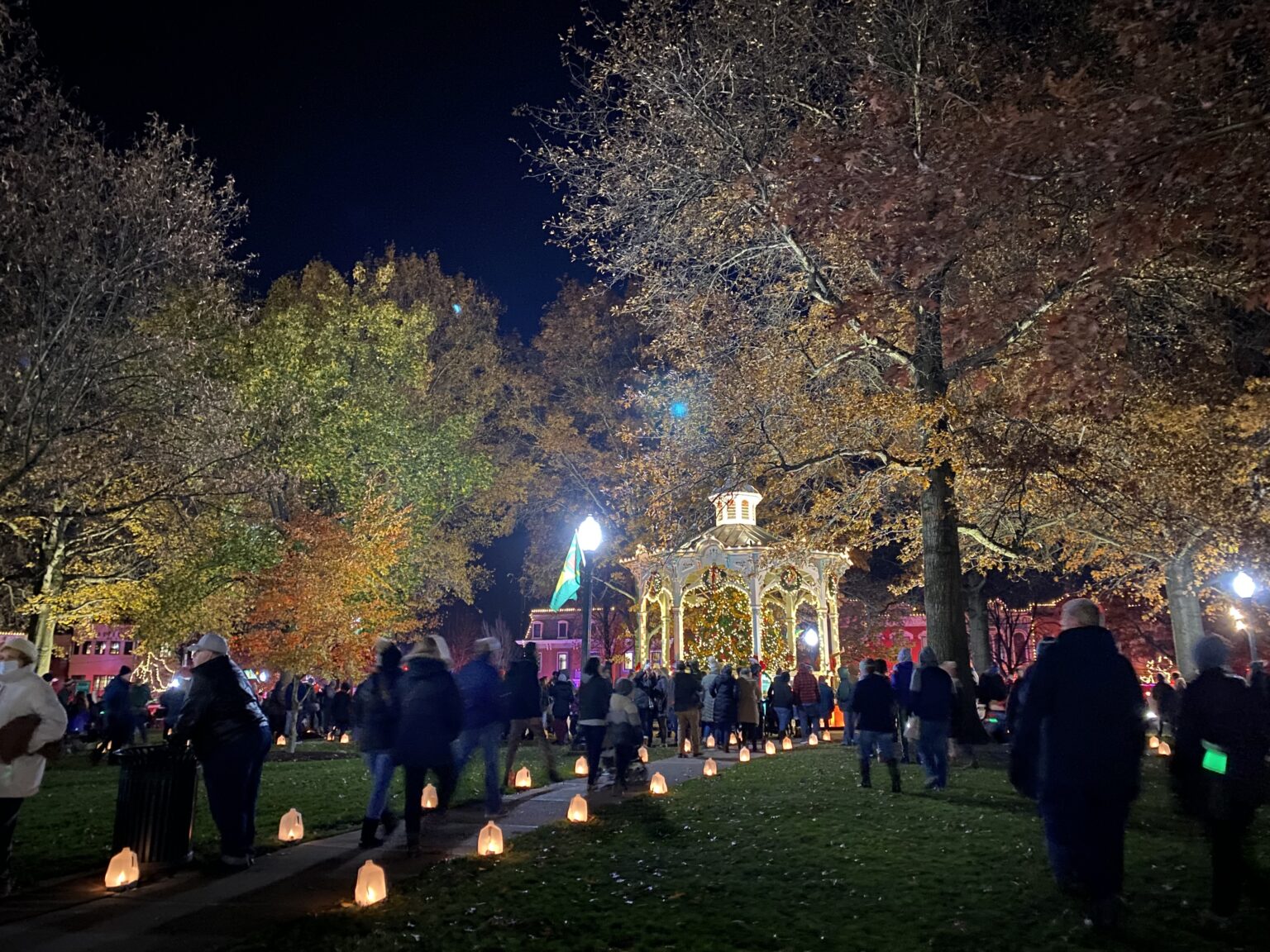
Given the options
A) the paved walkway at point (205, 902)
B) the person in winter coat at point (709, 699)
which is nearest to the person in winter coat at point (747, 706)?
the person in winter coat at point (709, 699)

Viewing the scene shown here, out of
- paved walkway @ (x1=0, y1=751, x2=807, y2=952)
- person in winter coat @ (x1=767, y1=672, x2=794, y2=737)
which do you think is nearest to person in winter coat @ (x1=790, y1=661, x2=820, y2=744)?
person in winter coat @ (x1=767, y1=672, x2=794, y2=737)

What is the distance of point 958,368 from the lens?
15.5m

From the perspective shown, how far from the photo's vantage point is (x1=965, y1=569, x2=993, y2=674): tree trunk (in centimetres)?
2638

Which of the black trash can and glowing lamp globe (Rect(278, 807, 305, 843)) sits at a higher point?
the black trash can

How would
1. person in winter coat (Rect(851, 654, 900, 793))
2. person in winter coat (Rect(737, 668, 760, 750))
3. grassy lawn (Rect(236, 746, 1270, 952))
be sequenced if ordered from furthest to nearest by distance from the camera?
person in winter coat (Rect(737, 668, 760, 750)) < person in winter coat (Rect(851, 654, 900, 793)) < grassy lawn (Rect(236, 746, 1270, 952))

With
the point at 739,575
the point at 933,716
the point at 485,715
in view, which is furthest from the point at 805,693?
the point at 485,715

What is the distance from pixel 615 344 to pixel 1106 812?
1377 inches

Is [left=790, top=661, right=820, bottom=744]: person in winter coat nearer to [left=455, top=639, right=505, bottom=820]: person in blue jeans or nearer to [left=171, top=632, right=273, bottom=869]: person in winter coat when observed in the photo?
[left=455, top=639, right=505, bottom=820]: person in blue jeans

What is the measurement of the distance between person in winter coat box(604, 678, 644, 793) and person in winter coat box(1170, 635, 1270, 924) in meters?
6.47

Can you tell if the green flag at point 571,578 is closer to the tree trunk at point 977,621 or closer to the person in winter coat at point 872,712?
the person in winter coat at point 872,712

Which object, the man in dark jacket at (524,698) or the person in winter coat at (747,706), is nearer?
the man in dark jacket at (524,698)

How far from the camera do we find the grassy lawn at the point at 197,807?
732 cm

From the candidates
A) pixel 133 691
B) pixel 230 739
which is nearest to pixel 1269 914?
pixel 230 739

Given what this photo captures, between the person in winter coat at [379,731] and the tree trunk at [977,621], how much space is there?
21.9 meters
